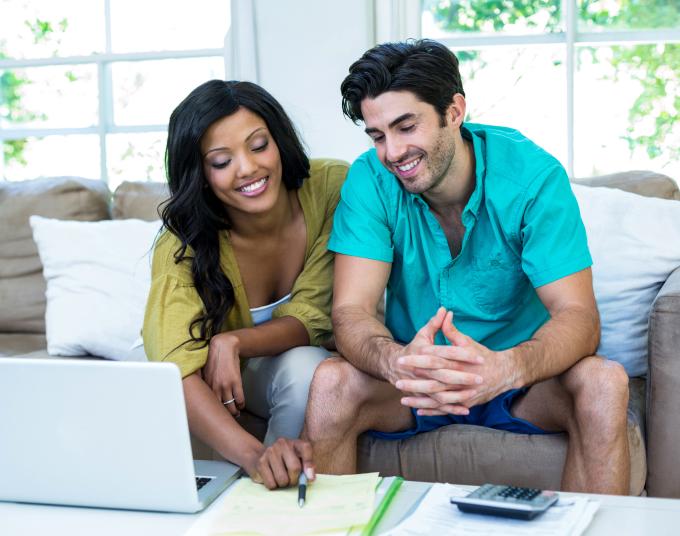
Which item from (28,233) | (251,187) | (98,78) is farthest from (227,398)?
(98,78)

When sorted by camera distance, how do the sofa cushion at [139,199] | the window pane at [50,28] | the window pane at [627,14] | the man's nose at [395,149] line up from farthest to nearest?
the window pane at [50,28], the window pane at [627,14], the sofa cushion at [139,199], the man's nose at [395,149]

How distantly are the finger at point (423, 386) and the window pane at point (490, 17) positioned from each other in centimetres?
187

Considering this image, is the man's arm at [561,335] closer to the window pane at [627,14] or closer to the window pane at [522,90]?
the window pane at [522,90]

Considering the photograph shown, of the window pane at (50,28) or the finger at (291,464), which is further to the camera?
the window pane at (50,28)

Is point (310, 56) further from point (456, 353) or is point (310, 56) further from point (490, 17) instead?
point (456, 353)

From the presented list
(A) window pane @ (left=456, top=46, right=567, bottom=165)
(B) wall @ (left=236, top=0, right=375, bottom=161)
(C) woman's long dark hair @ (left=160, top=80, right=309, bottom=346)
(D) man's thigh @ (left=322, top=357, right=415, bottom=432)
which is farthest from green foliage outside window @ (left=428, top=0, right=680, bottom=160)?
(D) man's thigh @ (left=322, top=357, right=415, bottom=432)

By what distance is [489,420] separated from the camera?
1.76m

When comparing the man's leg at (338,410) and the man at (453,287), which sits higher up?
the man at (453,287)

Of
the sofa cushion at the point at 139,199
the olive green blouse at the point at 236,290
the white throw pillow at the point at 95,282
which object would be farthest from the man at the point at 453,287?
the sofa cushion at the point at 139,199

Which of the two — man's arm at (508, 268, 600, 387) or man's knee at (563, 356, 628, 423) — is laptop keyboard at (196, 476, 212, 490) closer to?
man's arm at (508, 268, 600, 387)

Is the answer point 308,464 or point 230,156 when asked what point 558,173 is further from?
point 308,464

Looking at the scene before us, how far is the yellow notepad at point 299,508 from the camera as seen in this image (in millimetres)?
1054

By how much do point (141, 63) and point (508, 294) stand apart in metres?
2.10

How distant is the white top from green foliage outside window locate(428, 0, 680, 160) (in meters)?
1.55
